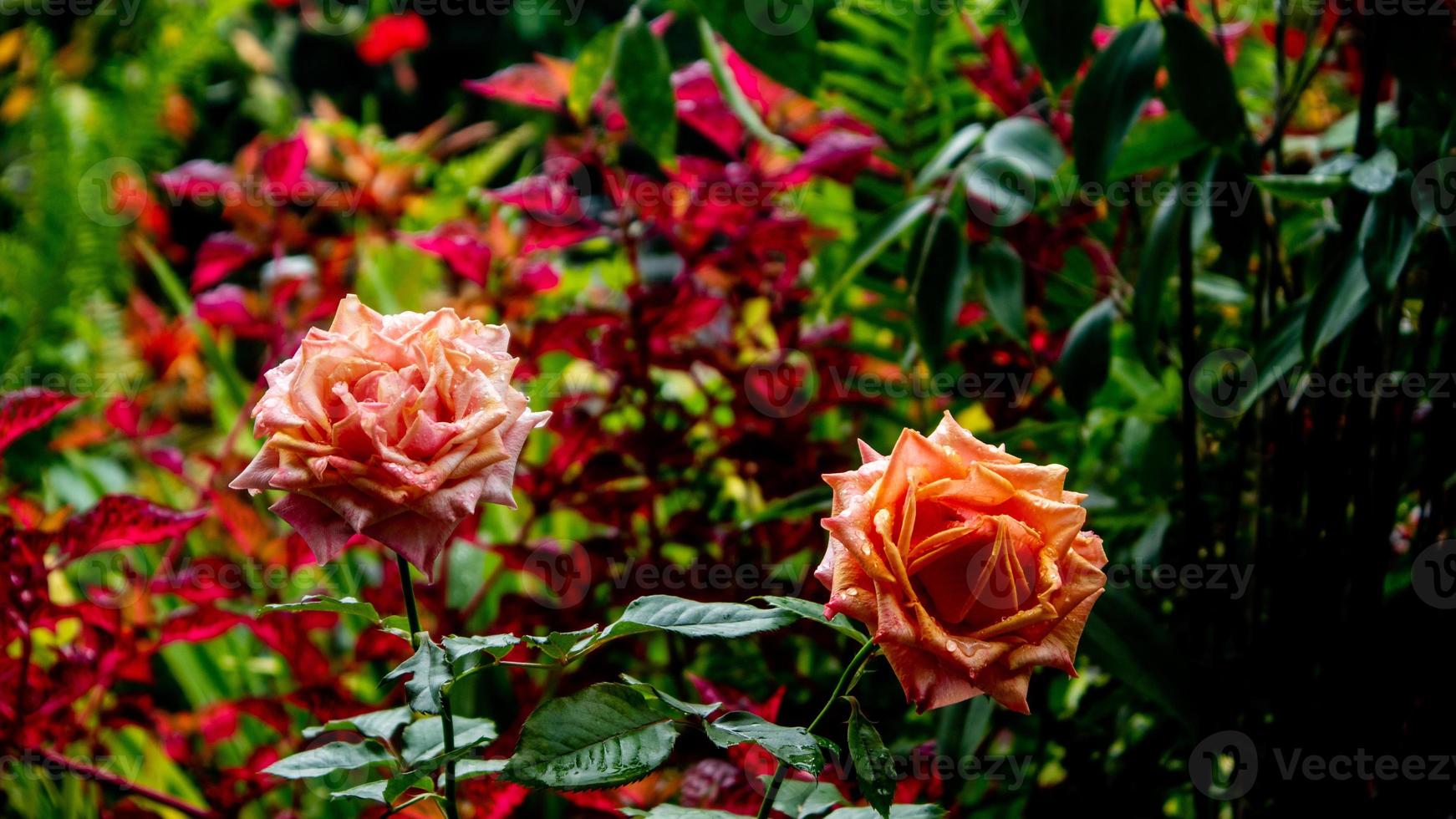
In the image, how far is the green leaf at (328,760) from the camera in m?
0.43

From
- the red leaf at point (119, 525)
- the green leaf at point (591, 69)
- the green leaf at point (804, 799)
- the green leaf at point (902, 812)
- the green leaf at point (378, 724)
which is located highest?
the green leaf at point (591, 69)

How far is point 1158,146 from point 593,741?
511mm

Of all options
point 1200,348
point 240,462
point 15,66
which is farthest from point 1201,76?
point 15,66

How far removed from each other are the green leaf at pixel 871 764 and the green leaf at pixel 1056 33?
357mm

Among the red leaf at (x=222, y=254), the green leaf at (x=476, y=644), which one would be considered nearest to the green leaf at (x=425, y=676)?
the green leaf at (x=476, y=644)

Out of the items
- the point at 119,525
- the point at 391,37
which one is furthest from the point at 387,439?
the point at 391,37

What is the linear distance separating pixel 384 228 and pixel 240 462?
0.41 m

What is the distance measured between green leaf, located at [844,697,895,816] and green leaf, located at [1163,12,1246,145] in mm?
404

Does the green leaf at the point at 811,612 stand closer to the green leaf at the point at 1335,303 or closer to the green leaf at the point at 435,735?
the green leaf at the point at 435,735

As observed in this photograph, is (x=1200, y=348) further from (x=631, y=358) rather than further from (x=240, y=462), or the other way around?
(x=240, y=462)

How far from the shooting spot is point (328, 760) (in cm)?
46

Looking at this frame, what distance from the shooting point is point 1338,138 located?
85cm

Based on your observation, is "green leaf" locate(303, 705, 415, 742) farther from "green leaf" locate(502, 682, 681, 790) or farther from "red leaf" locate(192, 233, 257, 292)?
"red leaf" locate(192, 233, 257, 292)

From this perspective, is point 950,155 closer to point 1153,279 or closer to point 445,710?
point 1153,279
